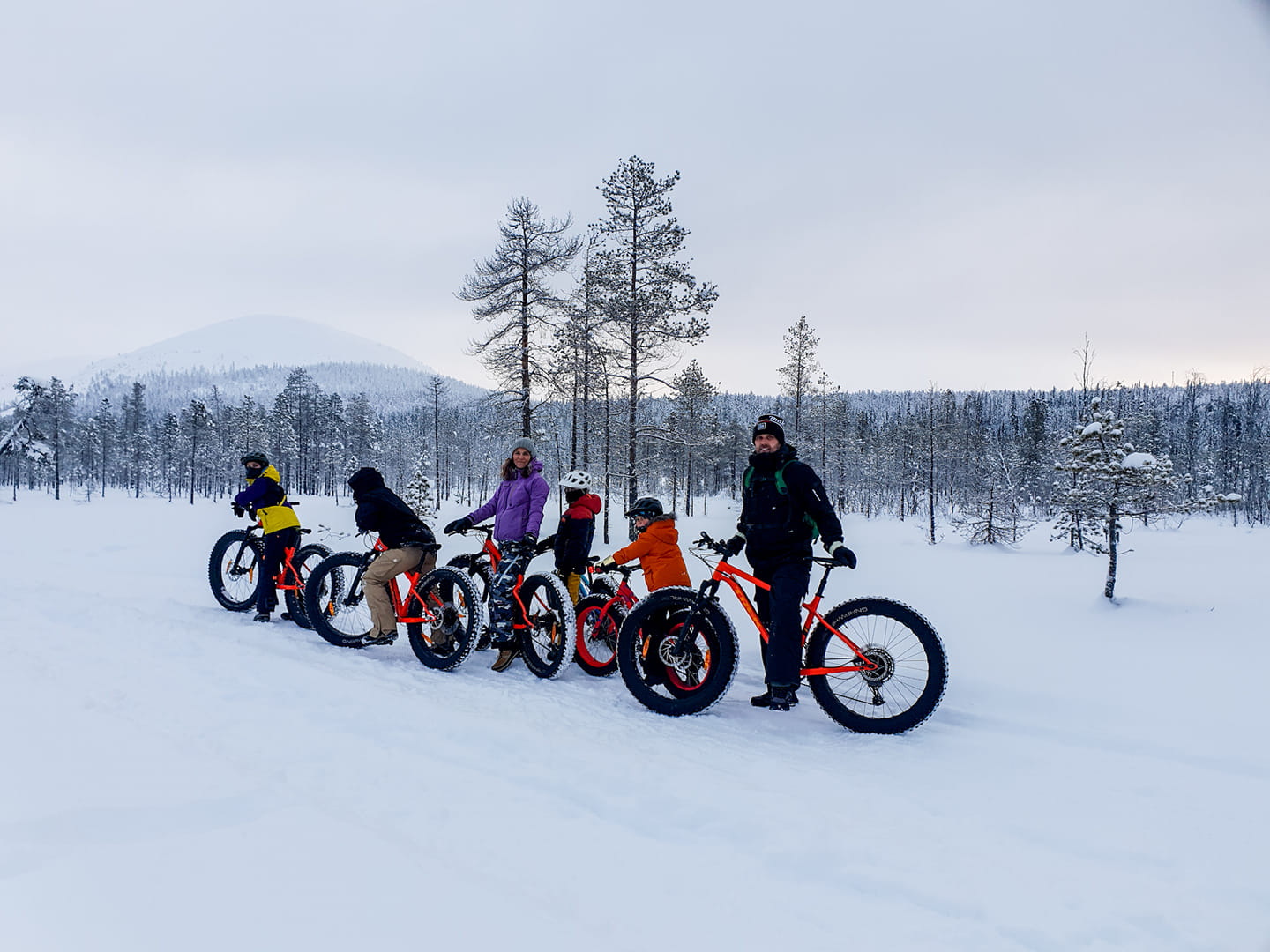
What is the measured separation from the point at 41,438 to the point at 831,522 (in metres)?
60.7

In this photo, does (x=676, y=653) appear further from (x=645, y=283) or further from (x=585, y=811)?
(x=645, y=283)

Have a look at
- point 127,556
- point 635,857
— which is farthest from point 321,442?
point 635,857

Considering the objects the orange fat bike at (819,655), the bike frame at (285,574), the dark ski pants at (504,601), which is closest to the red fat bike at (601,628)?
the dark ski pants at (504,601)

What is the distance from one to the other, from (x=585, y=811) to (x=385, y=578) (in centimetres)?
423

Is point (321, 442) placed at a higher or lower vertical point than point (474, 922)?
higher

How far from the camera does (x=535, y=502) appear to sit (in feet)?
22.6

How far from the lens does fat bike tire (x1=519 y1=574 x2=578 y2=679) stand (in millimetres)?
5902

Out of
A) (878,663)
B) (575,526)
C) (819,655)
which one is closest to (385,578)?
(575,526)

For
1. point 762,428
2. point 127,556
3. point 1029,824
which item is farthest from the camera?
point 127,556

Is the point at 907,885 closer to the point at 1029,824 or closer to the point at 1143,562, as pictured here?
the point at 1029,824

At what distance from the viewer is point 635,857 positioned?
296 centimetres

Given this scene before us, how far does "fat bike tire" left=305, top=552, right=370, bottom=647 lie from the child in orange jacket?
3.34 metres

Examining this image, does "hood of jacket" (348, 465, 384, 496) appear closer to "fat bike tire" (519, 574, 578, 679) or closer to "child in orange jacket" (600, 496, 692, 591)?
"fat bike tire" (519, 574, 578, 679)

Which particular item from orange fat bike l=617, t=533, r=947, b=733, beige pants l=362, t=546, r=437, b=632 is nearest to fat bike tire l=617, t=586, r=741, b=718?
orange fat bike l=617, t=533, r=947, b=733
